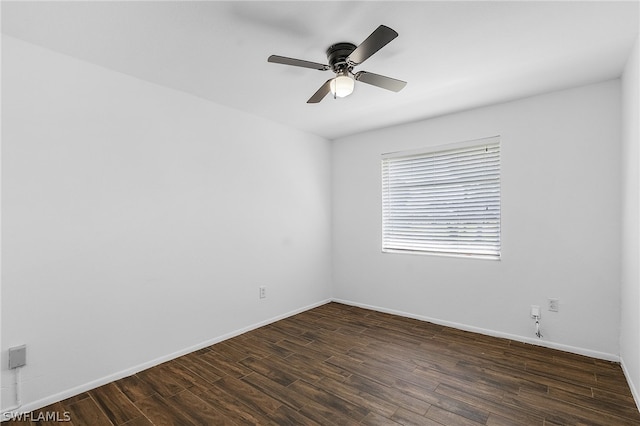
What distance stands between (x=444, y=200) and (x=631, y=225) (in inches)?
65.6

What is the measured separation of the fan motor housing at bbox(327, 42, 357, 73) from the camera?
211 centimetres

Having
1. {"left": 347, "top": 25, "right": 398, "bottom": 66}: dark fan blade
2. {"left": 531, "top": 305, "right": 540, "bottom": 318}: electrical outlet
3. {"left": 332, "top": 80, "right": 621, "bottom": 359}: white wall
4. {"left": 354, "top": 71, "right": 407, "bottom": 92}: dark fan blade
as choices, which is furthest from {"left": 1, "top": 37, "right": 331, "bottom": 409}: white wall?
{"left": 531, "top": 305, "right": 540, "bottom": 318}: electrical outlet

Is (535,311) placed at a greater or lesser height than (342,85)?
lesser

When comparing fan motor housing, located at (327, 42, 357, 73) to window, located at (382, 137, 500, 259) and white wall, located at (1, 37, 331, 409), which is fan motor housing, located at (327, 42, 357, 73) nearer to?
white wall, located at (1, 37, 331, 409)

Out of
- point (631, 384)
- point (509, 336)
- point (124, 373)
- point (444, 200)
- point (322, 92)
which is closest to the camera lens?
point (631, 384)

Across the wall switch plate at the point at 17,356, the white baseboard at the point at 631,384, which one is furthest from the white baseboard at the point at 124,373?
the white baseboard at the point at 631,384

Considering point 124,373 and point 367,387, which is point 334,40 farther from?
point 124,373

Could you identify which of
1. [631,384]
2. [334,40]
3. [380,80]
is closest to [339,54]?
[334,40]

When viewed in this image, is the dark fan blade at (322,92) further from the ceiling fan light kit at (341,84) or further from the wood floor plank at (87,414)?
the wood floor plank at (87,414)

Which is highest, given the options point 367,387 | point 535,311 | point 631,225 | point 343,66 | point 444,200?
point 343,66

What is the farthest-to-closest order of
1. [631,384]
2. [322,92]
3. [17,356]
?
[322,92], [631,384], [17,356]

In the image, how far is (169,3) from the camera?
1.73m

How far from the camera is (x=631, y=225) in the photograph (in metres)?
2.30

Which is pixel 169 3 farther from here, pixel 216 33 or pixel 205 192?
pixel 205 192
